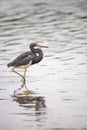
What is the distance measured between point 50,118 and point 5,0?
16298 mm

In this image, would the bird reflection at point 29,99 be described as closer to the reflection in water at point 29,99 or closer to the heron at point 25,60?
the reflection in water at point 29,99

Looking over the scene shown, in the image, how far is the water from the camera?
9370mm

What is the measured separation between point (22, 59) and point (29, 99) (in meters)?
2.05

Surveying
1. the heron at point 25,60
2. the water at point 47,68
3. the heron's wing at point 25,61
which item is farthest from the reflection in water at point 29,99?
the heron's wing at point 25,61

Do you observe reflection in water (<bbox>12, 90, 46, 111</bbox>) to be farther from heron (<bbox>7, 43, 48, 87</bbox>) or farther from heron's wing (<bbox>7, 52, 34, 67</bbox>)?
heron's wing (<bbox>7, 52, 34, 67</bbox>)

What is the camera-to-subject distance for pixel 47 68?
1335 centimetres

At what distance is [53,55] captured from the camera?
1477cm

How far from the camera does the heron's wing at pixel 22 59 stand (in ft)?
41.1

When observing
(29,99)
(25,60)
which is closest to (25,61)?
(25,60)

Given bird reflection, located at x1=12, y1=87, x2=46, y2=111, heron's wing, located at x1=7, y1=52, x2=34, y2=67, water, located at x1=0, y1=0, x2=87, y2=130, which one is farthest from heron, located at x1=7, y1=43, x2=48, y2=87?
bird reflection, located at x1=12, y1=87, x2=46, y2=111

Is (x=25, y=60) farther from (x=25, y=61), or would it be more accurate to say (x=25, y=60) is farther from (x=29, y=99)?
(x=29, y=99)

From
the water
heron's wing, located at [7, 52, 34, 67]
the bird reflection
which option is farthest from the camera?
heron's wing, located at [7, 52, 34, 67]

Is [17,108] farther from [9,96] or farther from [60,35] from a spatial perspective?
[60,35]

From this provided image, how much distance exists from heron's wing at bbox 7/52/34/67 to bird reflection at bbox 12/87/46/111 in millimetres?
1273
